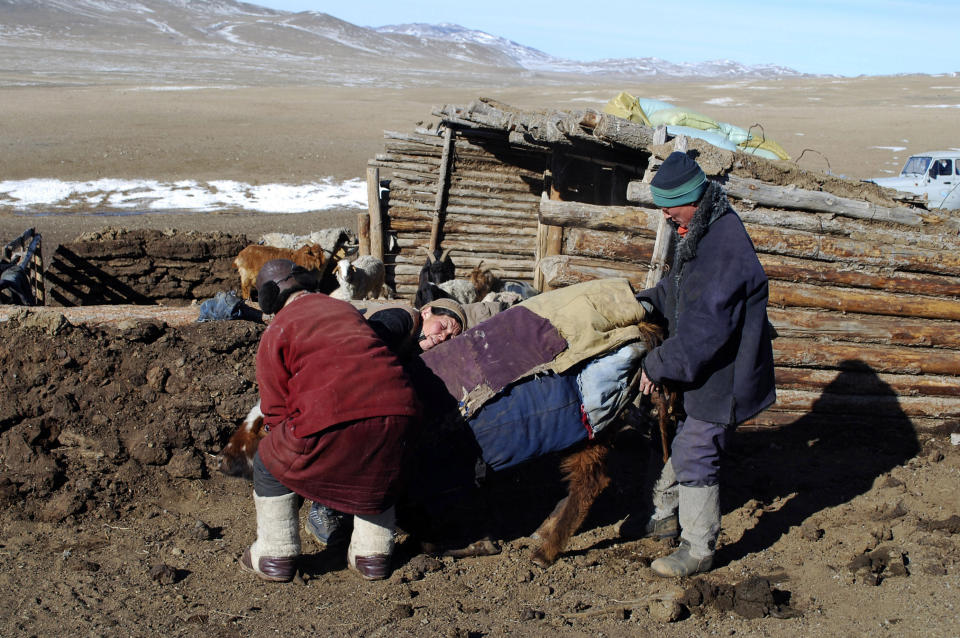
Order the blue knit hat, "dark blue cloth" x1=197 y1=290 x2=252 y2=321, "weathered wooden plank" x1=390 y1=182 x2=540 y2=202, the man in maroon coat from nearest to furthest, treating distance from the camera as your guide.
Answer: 1. the man in maroon coat
2. the blue knit hat
3. "dark blue cloth" x1=197 y1=290 x2=252 y2=321
4. "weathered wooden plank" x1=390 y1=182 x2=540 y2=202

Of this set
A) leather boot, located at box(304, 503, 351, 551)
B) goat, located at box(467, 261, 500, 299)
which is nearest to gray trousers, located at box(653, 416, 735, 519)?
leather boot, located at box(304, 503, 351, 551)

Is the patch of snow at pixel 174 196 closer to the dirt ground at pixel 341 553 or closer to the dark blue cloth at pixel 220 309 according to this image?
the dark blue cloth at pixel 220 309

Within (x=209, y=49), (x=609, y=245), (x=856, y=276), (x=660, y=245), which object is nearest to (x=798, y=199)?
(x=856, y=276)

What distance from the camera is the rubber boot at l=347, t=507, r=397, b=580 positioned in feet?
12.3

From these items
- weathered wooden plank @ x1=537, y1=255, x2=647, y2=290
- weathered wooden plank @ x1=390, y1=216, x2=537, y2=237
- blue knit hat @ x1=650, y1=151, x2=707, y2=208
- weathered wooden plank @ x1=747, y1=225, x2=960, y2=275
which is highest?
blue knit hat @ x1=650, y1=151, x2=707, y2=208

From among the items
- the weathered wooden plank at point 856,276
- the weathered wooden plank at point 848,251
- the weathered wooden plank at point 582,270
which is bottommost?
the weathered wooden plank at point 582,270

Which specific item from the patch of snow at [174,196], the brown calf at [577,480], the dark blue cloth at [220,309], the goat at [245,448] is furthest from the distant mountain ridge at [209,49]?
the brown calf at [577,480]

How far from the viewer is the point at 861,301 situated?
531 centimetres

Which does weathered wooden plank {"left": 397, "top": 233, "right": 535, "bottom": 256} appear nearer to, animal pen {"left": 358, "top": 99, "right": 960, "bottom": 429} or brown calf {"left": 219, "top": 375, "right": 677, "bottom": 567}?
animal pen {"left": 358, "top": 99, "right": 960, "bottom": 429}

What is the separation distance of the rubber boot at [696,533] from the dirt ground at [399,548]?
10cm

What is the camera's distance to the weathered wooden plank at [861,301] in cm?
529

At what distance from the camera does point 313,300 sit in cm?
351

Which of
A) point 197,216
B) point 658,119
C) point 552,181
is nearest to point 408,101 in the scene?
point 197,216

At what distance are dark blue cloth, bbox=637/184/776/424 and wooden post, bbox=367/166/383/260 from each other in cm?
785
